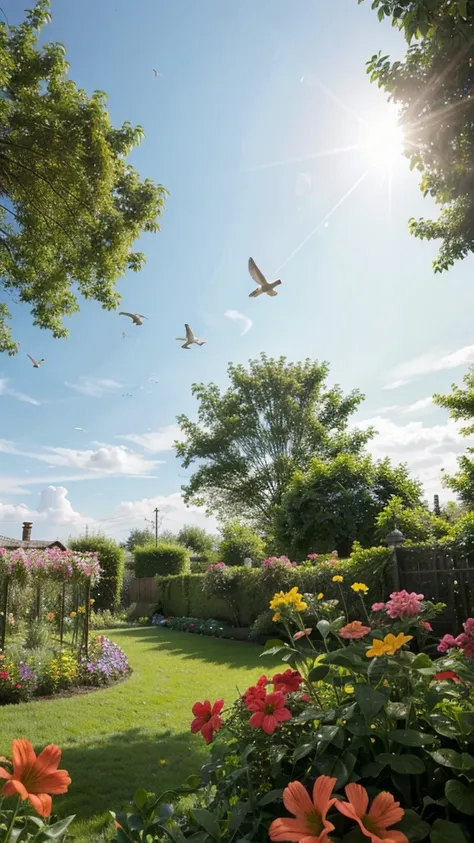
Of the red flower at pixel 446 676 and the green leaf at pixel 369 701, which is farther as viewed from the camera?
the red flower at pixel 446 676

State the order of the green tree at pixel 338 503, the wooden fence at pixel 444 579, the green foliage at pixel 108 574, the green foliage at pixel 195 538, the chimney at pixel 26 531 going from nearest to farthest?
the wooden fence at pixel 444 579 < the green tree at pixel 338 503 < the green foliage at pixel 108 574 < the chimney at pixel 26 531 < the green foliage at pixel 195 538

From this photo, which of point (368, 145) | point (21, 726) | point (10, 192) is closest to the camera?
point (21, 726)

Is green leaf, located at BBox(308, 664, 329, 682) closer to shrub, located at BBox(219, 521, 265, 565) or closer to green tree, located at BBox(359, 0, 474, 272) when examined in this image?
green tree, located at BBox(359, 0, 474, 272)

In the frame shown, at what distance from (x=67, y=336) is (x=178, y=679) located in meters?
6.01

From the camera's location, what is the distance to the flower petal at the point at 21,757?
866 mm

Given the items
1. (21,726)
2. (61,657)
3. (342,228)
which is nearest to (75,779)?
(21,726)

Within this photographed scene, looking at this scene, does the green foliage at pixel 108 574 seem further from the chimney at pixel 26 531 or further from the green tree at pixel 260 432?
the chimney at pixel 26 531

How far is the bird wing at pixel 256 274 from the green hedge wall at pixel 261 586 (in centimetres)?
399

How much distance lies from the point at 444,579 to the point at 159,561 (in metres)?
15.6

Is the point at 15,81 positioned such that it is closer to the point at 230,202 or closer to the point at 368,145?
the point at 230,202

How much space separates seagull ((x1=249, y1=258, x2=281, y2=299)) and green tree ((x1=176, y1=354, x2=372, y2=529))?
1703cm

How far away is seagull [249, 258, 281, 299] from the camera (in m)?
6.26

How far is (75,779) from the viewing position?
364 centimetres

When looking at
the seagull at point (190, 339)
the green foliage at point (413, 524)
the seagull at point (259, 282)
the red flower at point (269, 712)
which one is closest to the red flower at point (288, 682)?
the red flower at point (269, 712)
